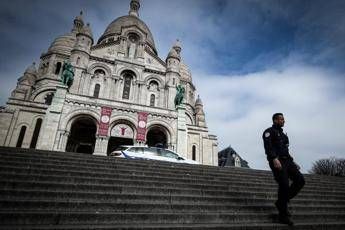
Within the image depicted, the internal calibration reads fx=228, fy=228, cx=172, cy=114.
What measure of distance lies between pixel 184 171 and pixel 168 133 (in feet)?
37.1

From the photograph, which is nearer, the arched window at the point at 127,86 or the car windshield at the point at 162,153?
the car windshield at the point at 162,153

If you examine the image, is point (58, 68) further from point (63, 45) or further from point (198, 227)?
point (198, 227)

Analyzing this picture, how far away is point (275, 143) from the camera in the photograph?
13.6ft

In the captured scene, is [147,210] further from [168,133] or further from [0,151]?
[168,133]

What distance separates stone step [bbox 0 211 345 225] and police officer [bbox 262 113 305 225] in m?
0.55

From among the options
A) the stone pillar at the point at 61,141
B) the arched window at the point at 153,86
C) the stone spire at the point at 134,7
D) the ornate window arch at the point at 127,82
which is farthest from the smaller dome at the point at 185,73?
the stone pillar at the point at 61,141

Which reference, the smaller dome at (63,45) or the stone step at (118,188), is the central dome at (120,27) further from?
the stone step at (118,188)

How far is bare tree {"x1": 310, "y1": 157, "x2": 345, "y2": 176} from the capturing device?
35875 millimetres

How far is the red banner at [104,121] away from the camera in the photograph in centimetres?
1738

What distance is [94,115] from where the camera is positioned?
57.8ft

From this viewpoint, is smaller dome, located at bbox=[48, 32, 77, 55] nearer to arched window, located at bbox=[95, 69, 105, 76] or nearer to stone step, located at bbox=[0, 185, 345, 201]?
arched window, located at bbox=[95, 69, 105, 76]

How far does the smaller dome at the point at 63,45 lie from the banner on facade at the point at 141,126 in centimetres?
1806

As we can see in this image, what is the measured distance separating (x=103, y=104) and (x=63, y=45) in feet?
58.6

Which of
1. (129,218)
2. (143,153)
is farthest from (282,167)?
(143,153)
